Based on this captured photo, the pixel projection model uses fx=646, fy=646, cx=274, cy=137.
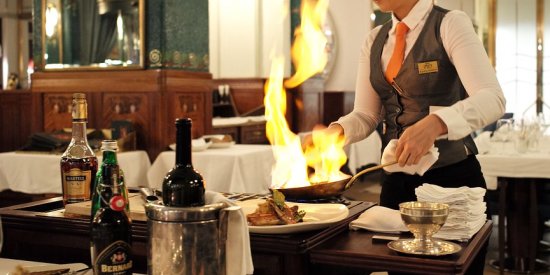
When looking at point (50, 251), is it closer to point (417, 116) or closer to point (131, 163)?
point (417, 116)

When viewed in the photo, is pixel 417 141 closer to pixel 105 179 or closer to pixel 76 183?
pixel 105 179

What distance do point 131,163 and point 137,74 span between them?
841mm

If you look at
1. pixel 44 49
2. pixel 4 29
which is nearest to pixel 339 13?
pixel 44 49

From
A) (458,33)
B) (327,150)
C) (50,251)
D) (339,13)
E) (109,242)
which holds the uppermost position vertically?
(339,13)

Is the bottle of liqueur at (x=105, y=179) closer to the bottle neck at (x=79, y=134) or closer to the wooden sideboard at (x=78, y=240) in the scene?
the wooden sideboard at (x=78, y=240)

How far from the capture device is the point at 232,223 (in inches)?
55.1

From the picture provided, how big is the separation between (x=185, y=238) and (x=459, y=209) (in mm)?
825

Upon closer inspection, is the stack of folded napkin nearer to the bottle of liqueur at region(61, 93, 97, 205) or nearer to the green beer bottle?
the green beer bottle

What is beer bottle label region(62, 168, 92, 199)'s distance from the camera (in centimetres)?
213

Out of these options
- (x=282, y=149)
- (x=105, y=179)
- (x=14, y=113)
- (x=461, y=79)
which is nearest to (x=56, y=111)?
(x=14, y=113)

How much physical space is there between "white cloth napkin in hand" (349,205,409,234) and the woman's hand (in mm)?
165

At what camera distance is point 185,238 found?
4.30 feet

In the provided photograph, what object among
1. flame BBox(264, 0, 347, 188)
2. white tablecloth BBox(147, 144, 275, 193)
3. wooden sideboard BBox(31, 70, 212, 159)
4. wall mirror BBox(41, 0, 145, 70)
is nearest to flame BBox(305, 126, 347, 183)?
flame BBox(264, 0, 347, 188)

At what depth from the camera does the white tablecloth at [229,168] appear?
4.57 meters
